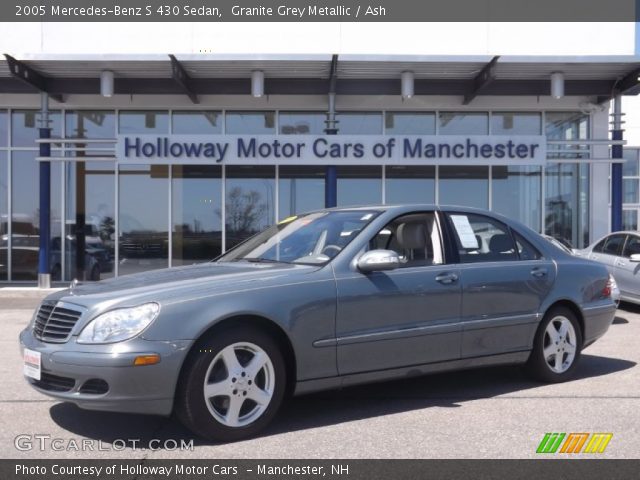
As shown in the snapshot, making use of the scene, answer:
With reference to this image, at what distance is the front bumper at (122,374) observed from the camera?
13.0 feet

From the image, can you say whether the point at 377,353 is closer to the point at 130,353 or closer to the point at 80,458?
the point at 130,353

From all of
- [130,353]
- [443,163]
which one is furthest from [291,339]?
[443,163]

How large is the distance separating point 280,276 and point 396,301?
0.92 m

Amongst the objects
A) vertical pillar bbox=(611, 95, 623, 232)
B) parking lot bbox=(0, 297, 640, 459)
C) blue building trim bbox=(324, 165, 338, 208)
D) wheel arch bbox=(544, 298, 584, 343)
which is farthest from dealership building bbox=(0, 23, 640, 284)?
parking lot bbox=(0, 297, 640, 459)

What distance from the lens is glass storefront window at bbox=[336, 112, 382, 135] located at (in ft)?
50.9

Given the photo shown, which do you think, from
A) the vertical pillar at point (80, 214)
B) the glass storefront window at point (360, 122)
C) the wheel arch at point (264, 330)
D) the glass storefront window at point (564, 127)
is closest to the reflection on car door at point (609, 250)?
the glass storefront window at point (564, 127)

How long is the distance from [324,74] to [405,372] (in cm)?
967

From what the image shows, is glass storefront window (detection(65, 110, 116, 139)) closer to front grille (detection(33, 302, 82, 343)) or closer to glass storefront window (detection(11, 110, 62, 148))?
glass storefront window (detection(11, 110, 62, 148))

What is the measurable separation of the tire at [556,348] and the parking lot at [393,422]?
13 cm

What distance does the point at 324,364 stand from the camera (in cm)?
459

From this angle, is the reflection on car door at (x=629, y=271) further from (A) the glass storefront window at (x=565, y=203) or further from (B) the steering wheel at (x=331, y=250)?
(B) the steering wheel at (x=331, y=250)

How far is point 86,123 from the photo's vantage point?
15.4 meters

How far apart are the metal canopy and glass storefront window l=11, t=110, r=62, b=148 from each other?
120 centimetres
